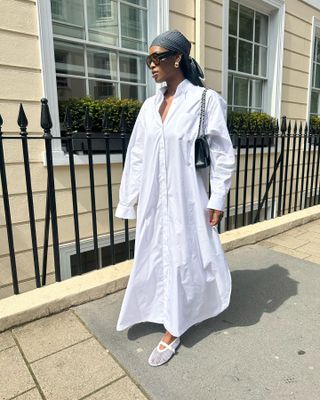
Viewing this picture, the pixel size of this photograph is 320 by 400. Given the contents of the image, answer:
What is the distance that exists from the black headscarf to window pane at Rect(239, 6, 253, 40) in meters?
4.41

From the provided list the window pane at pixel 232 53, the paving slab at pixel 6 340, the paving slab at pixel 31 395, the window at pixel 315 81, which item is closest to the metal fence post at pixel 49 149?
the paving slab at pixel 6 340

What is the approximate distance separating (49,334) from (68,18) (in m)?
3.36

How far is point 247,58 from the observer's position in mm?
5945

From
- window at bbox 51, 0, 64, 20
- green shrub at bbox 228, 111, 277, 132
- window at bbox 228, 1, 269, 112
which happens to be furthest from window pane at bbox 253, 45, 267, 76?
window at bbox 51, 0, 64, 20

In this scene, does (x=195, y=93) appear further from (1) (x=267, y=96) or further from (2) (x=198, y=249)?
(1) (x=267, y=96)

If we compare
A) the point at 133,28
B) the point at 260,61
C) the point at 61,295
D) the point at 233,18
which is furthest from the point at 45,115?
the point at 260,61

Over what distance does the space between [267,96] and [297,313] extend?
4.87 m

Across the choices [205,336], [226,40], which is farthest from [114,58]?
[205,336]

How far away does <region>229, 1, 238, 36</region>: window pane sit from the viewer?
547 centimetres

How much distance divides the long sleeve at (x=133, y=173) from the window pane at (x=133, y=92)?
2.40 metres

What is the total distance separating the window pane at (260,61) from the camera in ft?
19.9

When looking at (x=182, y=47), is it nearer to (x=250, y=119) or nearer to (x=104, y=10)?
(x=104, y=10)

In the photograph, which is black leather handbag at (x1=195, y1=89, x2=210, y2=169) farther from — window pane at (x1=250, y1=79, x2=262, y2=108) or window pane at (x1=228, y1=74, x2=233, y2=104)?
window pane at (x1=250, y1=79, x2=262, y2=108)

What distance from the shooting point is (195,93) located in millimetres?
1904
